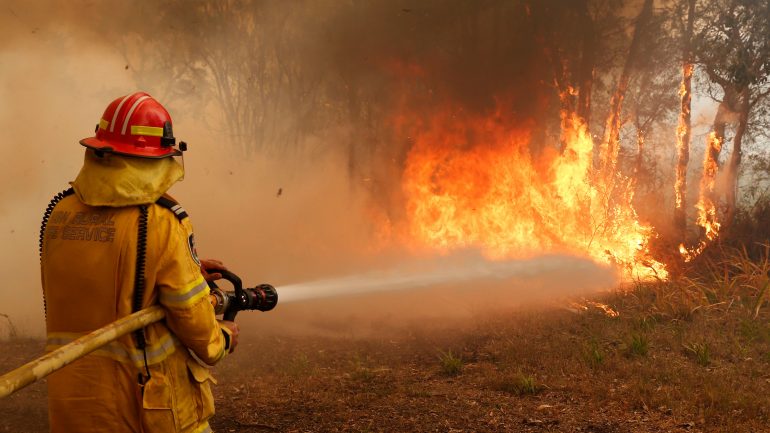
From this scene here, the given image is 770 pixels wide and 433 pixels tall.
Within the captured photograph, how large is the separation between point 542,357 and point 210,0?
10.0 m

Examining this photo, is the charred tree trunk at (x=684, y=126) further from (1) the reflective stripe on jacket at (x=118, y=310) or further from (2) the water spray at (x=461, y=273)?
(1) the reflective stripe on jacket at (x=118, y=310)

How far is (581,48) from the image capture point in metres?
11.1

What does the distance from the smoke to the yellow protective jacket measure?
673 centimetres

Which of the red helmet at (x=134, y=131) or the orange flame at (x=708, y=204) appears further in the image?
the orange flame at (x=708, y=204)

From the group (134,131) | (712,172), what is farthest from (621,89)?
(134,131)

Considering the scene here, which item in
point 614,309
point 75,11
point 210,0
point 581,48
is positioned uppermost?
point 210,0

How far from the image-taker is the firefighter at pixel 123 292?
7.94 feet

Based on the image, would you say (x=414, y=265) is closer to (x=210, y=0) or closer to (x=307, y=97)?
(x=307, y=97)

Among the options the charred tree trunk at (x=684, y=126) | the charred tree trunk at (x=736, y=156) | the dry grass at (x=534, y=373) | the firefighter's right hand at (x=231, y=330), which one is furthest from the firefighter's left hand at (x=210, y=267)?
the charred tree trunk at (x=736, y=156)

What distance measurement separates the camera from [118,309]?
2.44 meters

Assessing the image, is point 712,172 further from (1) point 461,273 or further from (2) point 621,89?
(1) point 461,273

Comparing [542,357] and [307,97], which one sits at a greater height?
[307,97]

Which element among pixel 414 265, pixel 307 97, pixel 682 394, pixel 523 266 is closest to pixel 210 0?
pixel 307 97

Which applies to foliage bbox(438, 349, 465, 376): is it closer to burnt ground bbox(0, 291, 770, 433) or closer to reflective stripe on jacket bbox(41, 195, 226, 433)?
burnt ground bbox(0, 291, 770, 433)
